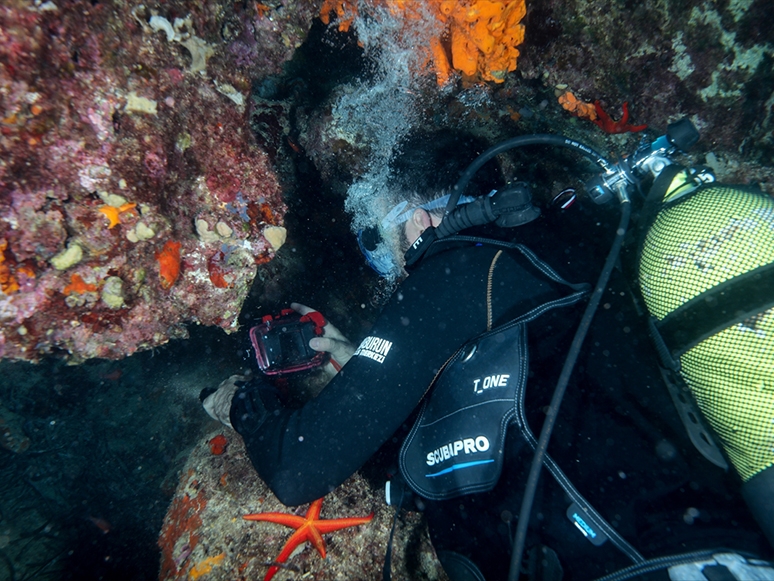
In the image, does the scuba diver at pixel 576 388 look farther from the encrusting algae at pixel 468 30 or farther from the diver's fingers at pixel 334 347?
the encrusting algae at pixel 468 30

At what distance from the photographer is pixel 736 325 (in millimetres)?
1115

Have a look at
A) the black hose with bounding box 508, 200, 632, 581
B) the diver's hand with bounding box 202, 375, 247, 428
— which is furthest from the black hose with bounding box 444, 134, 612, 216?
the diver's hand with bounding box 202, 375, 247, 428

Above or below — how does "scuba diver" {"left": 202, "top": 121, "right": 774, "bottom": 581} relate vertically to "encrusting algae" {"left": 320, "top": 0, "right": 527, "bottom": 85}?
below

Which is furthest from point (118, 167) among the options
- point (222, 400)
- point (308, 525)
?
point (308, 525)

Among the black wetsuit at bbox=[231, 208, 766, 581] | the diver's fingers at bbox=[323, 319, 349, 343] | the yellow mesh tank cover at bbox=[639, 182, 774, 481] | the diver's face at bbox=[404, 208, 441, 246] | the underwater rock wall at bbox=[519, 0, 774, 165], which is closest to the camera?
the yellow mesh tank cover at bbox=[639, 182, 774, 481]

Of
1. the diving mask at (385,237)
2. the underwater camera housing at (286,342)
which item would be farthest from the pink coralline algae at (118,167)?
the diving mask at (385,237)

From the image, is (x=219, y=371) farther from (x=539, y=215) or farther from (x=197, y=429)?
(x=539, y=215)

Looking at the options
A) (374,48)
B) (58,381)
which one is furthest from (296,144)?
(58,381)

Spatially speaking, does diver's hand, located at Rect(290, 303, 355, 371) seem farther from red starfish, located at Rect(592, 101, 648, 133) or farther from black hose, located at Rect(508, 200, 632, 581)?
red starfish, located at Rect(592, 101, 648, 133)

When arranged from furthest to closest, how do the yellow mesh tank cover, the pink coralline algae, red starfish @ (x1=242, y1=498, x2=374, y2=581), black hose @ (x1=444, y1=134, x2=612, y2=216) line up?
1. red starfish @ (x1=242, y1=498, x2=374, y2=581)
2. black hose @ (x1=444, y1=134, x2=612, y2=216)
3. the pink coralline algae
4. the yellow mesh tank cover

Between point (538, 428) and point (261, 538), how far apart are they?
8.70 feet

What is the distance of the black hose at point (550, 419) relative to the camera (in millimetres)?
1341


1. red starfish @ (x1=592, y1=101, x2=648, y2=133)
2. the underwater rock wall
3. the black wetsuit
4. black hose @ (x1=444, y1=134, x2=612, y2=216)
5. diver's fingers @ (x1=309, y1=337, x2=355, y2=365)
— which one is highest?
the underwater rock wall

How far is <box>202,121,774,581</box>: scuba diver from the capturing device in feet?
3.81
